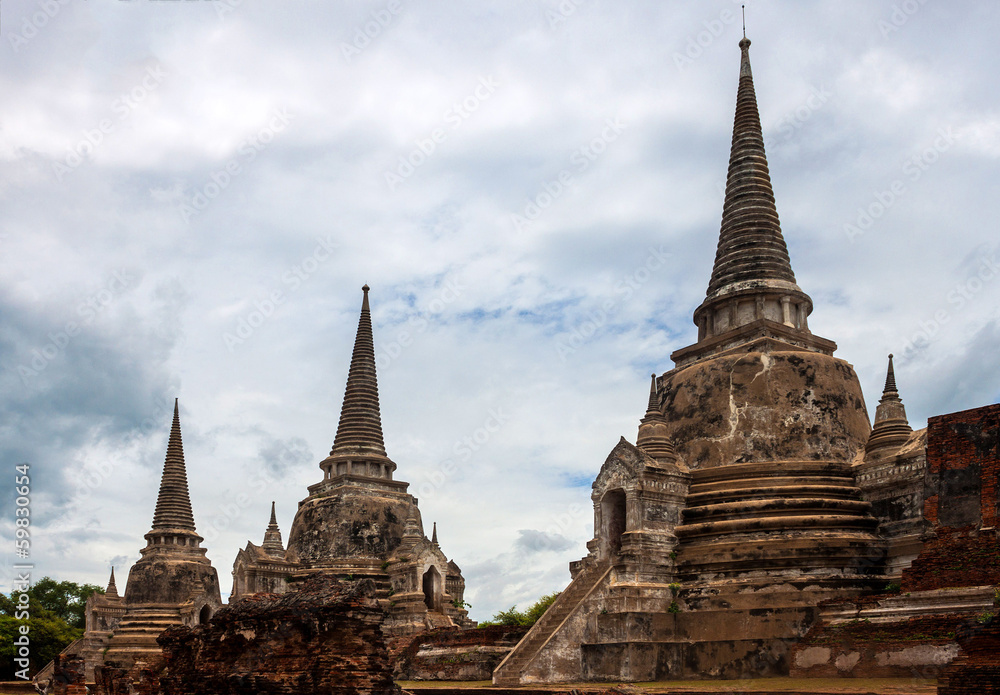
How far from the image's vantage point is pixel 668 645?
2161 cm

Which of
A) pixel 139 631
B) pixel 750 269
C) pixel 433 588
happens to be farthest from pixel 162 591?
pixel 750 269

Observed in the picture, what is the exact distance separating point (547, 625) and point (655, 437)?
5.75 m

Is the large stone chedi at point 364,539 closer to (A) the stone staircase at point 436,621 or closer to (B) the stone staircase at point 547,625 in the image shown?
(A) the stone staircase at point 436,621

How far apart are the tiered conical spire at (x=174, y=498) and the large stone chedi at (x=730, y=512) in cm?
2479

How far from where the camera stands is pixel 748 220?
2989cm

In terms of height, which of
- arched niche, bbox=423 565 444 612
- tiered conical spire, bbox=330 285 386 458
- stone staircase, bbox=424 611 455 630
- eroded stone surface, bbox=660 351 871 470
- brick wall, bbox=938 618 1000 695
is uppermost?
tiered conical spire, bbox=330 285 386 458

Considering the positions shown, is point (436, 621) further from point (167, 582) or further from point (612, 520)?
point (167, 582)

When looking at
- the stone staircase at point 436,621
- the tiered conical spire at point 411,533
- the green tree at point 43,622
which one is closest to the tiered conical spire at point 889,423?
the stone staircase at point 436,621

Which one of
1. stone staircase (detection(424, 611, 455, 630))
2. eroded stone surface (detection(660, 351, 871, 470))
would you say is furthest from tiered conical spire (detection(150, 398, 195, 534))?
eroded stone surface (detection(660, 351, 871, 470))

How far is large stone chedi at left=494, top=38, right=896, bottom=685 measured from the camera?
2198cm

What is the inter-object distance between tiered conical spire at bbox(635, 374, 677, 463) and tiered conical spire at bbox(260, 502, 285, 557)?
18201 millimetres

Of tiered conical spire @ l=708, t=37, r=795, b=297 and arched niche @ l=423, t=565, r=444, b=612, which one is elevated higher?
tiered conical spire @ l=708, t=37, r=795, b=297

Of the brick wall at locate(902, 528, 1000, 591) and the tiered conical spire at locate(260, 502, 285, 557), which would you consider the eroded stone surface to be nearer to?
the brick wall at locate(902, 528, 1000, 591)

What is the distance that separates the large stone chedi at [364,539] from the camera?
35906mm
